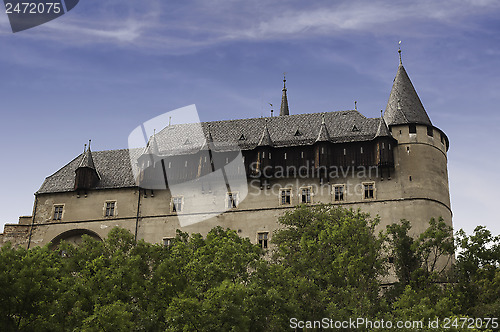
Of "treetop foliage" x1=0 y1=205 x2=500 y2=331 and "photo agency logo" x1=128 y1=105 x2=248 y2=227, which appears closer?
"treetop foliage" x1=0 y1=205 x2=500 y2=331

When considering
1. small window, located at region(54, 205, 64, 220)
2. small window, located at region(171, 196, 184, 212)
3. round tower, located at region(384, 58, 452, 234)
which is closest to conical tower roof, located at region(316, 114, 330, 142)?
round tower, located at region(384, 58, 452, 234)

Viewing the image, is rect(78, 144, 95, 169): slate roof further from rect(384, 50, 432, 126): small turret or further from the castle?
rect(384, 50, 432, 126): small turret

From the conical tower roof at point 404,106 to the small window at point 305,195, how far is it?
7.00 m

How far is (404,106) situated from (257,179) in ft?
36.2

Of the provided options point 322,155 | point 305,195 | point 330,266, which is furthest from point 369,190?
point 330,266

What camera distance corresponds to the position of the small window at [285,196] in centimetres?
4804

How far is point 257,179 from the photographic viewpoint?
161 ft

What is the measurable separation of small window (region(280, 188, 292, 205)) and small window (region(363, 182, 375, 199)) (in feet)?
15.9

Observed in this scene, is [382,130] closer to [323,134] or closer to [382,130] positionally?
[382,130]

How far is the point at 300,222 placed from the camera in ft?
138

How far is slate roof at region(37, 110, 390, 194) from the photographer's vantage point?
4972cm

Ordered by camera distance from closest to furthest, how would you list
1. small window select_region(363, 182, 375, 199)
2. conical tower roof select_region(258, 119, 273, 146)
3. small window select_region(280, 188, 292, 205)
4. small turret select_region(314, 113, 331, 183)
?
1. small window select_region(363, 182, 375, 199)
2. small turret select_region(314, 113, 331, 183)
3. small window select_region(280, 188, 292, 205)
4. conical tower roof select_region(258, 119, 273, 146)

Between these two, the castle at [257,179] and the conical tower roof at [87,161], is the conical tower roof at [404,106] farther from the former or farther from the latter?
the conical tower roof at [87,161]

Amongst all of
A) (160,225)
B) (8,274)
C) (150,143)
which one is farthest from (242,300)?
(150,143)
